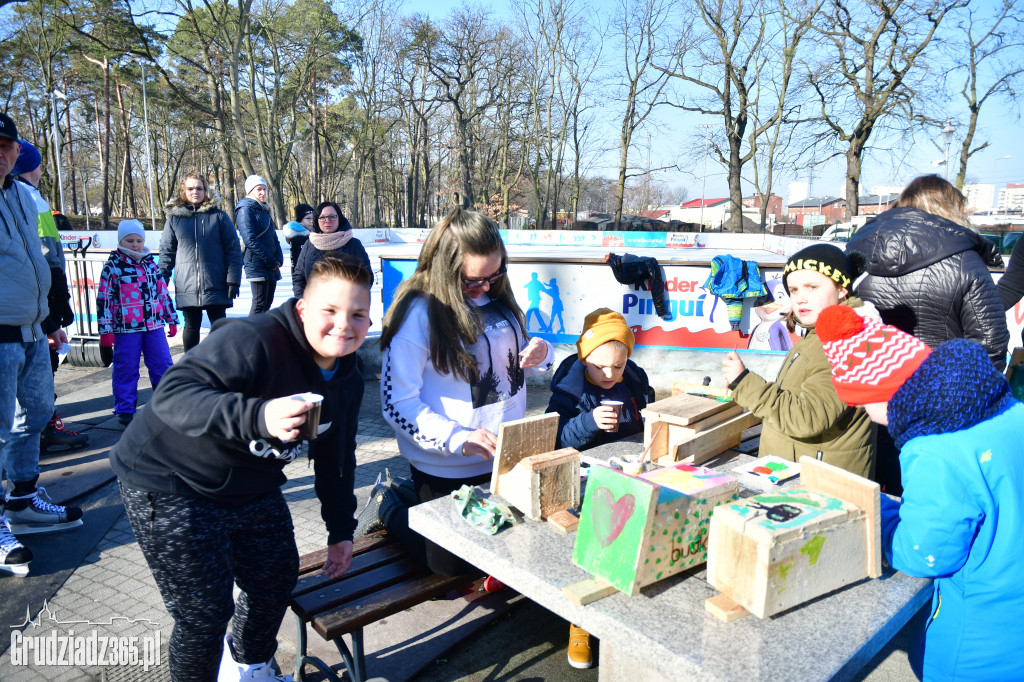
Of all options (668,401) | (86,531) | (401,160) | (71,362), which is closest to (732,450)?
(668,401)

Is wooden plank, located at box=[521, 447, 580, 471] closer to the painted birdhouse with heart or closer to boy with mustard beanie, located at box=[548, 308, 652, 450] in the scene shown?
the painted birdhouse with heart

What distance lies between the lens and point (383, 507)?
2756mm

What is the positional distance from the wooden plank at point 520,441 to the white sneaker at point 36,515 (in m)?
3.09

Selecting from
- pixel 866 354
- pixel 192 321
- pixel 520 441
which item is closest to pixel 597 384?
pixel 520 441

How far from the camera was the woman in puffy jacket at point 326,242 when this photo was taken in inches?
259

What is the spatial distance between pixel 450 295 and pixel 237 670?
1.45 m

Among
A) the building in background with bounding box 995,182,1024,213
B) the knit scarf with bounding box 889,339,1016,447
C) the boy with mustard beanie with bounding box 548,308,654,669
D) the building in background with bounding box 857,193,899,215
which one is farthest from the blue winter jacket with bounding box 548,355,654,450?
the building in background with bounding box 995,182,1024,213

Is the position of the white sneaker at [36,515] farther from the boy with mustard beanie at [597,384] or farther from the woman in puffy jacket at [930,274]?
the woman in puffy jacket at [930,274]

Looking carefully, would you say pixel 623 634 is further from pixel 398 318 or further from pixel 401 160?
pixel 401 160

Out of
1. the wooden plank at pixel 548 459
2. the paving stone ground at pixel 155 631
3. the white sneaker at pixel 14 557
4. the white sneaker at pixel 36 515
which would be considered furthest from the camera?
the white sneaker at pixel 36 515

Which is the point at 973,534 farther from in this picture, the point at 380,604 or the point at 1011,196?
the point at 1011,196

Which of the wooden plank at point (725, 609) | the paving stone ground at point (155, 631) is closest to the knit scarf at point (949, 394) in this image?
the wooden plank at point (725, 609)

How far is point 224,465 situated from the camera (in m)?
1.85

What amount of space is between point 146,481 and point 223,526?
0.82 ft
